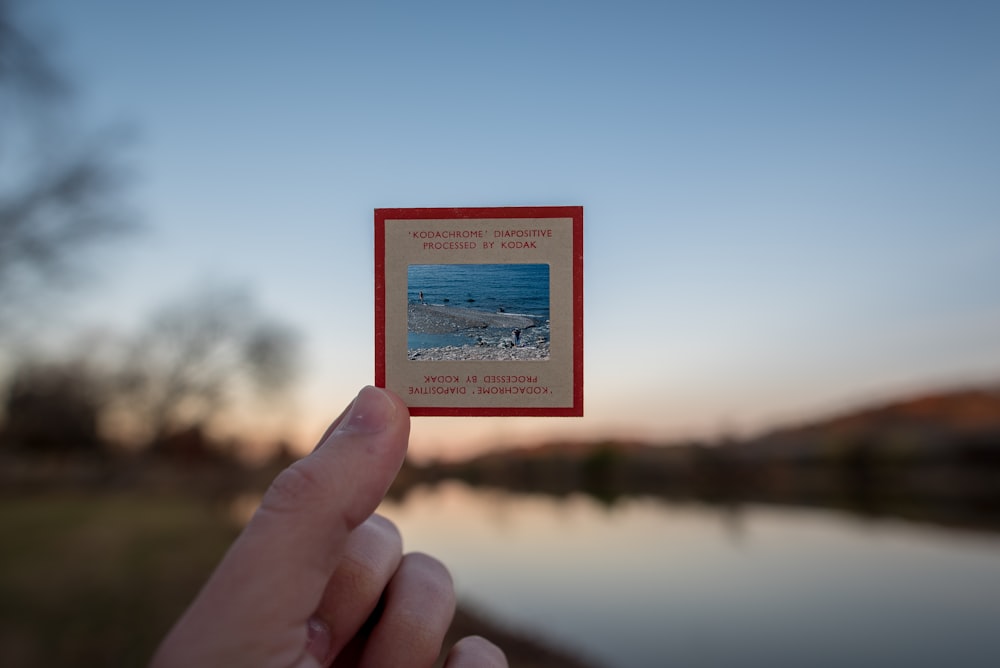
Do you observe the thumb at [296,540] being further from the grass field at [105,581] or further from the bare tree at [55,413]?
the bare tree at [55,413]

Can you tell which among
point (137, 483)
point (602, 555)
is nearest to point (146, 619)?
point (602, 555)

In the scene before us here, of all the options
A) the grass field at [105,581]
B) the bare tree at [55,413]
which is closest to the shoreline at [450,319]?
the grass field at [105,581]

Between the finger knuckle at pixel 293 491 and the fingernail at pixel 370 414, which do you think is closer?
the finger knuckle at pixel 293 491

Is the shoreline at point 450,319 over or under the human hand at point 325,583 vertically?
over

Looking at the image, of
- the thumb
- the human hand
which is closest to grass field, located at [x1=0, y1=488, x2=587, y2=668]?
the human hand

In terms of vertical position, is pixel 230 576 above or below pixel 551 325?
below

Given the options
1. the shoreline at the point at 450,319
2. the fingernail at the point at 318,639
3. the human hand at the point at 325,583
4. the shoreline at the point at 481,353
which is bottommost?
the fingernail at the point at 318,639

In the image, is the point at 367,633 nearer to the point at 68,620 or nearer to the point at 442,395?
the point at 442,395

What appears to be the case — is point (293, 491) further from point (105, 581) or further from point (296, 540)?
point (105, 581)
